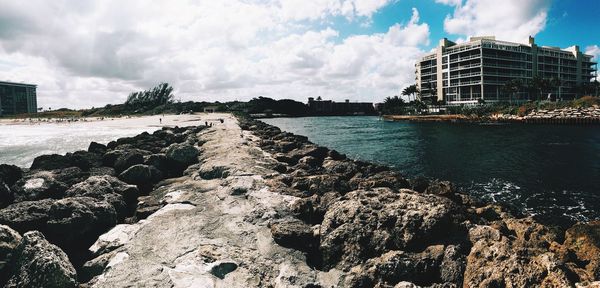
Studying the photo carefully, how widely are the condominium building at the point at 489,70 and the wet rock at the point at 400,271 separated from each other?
144 m

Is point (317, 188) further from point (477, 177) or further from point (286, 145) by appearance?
point (477, 177)

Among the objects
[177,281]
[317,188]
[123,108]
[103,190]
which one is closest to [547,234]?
[317,188]

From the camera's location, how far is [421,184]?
17.6 metres

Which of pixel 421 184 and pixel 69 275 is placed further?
pixel 421 184

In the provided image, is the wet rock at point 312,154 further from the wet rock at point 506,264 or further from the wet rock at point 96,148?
the wet rock at point 506,264

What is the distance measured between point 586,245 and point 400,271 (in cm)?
566

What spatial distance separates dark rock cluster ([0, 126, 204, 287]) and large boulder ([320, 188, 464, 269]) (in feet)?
23.6

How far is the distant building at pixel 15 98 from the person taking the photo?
181625 millimetres

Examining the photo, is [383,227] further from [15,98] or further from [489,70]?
[15,98]

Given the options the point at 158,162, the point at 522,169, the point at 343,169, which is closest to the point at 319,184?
the point at 343,169

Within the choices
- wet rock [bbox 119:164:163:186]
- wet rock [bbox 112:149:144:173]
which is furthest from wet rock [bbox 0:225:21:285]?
wet rock [bbox 112:149:144:173]

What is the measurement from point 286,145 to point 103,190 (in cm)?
1816

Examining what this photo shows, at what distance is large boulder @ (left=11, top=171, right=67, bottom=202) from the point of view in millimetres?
15038

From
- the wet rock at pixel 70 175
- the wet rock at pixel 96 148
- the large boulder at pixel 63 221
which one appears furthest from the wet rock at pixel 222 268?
the wet rock at pixel 96 148
